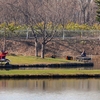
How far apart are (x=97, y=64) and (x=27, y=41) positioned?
18.8 meters

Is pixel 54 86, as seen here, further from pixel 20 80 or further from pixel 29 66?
pixel 29 66

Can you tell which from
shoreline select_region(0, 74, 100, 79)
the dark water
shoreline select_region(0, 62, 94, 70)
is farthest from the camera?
shoreline select_region(0, 62, 94, 70)

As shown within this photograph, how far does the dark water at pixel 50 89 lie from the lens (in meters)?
35.1

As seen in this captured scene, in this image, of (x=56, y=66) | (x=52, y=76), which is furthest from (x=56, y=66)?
(x=52, y=76)

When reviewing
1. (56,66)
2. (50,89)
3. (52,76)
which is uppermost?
(56,66)

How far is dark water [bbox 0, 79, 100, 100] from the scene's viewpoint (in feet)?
115

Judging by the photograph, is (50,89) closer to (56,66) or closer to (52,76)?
(52,76)

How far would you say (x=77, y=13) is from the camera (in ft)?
396

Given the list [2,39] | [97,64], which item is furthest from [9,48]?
[97,64]

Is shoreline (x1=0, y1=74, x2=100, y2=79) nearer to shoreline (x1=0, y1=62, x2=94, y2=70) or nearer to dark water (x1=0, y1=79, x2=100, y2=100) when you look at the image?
dark water (x1=0, y1=79, x2=100, y2=100)

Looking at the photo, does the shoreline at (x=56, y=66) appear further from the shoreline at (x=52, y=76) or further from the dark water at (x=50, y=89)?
the dark water at (x=50, y=89)


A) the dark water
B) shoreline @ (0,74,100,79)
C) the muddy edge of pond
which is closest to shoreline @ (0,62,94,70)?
the muddy edge of pond

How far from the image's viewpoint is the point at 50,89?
38688 millimetres

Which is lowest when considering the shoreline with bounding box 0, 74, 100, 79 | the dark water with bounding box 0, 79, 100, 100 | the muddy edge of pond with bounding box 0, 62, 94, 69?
the dark water with bounding box 0, 79, 100, 100
